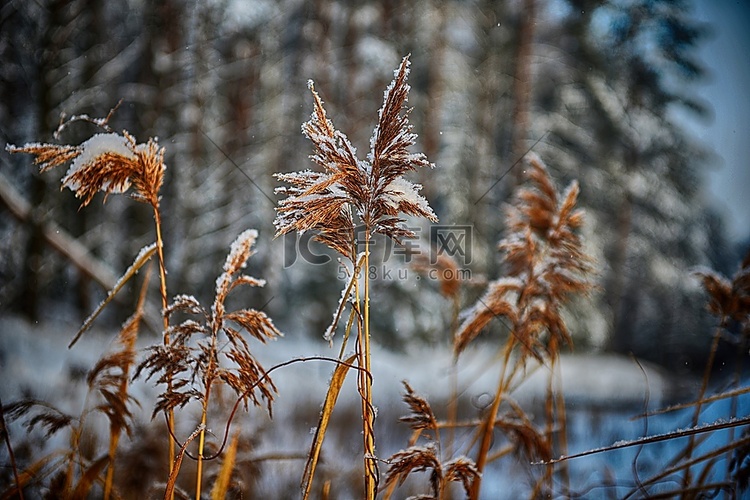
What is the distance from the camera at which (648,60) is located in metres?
12.6

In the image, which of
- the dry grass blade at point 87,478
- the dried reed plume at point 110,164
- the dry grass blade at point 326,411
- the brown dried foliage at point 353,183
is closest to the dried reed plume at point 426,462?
the dry grass blade at point 326,411

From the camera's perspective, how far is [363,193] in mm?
1170

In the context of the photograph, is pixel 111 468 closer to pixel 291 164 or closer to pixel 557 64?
pixel 291 164

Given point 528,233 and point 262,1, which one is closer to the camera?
point 528,233

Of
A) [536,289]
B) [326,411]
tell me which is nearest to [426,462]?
[326,411]

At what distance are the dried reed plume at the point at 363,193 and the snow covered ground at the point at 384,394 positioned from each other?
1.08 metres

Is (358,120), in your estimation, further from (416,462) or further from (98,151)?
(416,462)

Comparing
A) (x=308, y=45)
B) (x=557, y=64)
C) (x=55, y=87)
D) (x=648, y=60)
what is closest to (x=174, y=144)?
(x=55, y=87)

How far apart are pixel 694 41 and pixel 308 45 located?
831cm

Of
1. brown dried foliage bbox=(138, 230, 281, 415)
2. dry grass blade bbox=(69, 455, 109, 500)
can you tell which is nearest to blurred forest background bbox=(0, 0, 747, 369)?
dry grass blade bbox=(69, 455, 109, 500)

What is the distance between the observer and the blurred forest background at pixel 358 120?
8734 millimetres

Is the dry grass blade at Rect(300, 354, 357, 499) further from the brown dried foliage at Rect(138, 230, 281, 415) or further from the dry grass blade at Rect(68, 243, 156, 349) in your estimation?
the dry grass blade at Rect(68, 243, 156, 349)

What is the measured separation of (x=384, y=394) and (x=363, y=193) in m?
6.62

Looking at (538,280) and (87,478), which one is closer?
(87,478)
